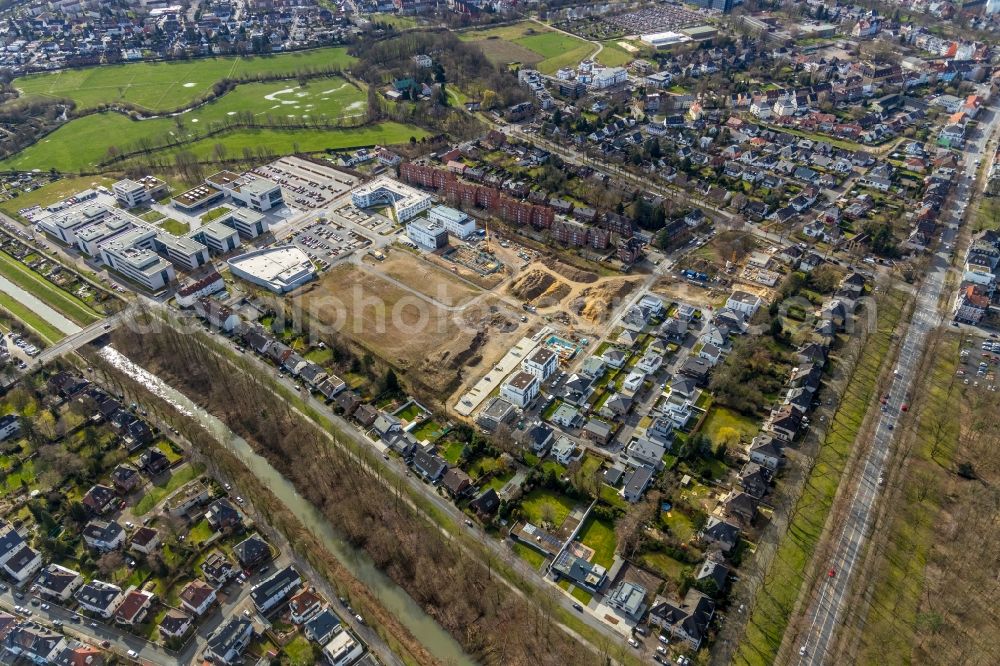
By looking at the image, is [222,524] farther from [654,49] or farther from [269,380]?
[654,49]

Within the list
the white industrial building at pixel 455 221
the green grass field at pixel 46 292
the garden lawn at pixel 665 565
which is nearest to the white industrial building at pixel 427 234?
the white industrial building at pixel 455 221

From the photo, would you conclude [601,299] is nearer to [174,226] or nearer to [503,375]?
[503,375]

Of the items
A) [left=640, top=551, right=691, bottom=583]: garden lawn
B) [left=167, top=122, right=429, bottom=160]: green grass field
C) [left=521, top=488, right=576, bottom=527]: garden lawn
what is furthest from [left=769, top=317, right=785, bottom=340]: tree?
[left=167, top=122, right=429, bottom=160]: green grass field

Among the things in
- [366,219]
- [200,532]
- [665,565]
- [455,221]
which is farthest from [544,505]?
[366,219]

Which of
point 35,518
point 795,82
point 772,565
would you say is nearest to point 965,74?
point 795,82

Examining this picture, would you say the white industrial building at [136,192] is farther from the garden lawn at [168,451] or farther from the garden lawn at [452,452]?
the garden lawn at [452,452]

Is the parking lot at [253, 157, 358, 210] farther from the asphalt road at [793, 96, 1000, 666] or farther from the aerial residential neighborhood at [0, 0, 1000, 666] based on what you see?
the asphalt road at [793, 96, 1000, 666]
